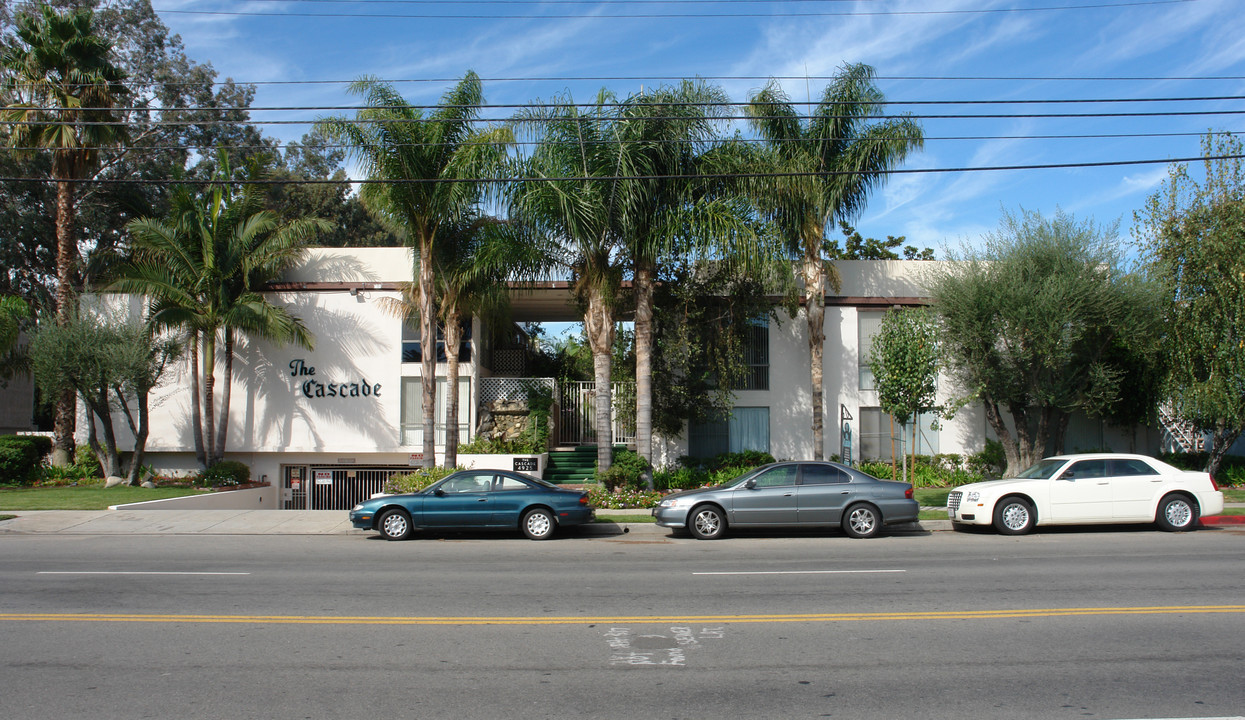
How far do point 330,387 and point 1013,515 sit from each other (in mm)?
18498

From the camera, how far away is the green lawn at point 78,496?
18.4 metres

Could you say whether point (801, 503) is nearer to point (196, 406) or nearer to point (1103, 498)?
point (1103, 498)

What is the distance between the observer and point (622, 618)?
7.99m

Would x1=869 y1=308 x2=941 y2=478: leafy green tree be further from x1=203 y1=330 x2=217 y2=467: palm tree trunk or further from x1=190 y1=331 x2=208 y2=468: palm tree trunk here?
x1=190 y1=331 x2=208 y2=468: palm tree trunk

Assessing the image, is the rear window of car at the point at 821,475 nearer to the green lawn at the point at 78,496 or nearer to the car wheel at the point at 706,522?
the car wheel at the point at 706,522

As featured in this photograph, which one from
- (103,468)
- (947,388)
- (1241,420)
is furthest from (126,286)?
(1241,420)

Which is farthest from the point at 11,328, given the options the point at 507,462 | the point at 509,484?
the point at 509,484

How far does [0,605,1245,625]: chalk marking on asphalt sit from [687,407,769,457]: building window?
52.7ft

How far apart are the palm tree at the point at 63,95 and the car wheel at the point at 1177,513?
25.4 metres

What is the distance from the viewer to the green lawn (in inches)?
725

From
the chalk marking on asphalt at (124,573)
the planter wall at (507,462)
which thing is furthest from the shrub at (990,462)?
the chalk marking on asphalt at (124,573)

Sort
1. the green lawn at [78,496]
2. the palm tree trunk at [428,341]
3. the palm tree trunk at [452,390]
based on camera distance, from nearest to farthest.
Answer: the green lawn at [78,496]
the palm tree trunk at [428,341]
the palm tree trunk at [452,390]

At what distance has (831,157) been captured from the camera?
858 inches

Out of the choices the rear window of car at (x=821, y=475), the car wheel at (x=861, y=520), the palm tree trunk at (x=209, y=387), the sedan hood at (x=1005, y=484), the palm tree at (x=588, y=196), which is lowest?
the car wheel at (x=861, y=520)
